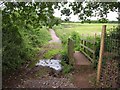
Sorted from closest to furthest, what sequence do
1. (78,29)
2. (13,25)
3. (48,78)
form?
(13,25), (48,78), (78,29)

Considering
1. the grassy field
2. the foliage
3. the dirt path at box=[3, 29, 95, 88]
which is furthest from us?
the grassy field

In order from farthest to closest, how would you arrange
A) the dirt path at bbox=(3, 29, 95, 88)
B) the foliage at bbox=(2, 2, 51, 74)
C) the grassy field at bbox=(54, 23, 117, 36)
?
the grassy field at bbox=(54, 23, 117, 36) → the dirt path at bbox=(3, 29, 95, 88) → the foliage at bbox=(2, 2, 51, 74)

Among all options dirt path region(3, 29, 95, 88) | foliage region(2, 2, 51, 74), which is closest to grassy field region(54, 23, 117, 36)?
dirt path region(3, 29, 95, 88)

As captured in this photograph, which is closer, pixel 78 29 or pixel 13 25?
pixel 13 25

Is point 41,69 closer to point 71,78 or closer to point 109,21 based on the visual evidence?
point 71,78

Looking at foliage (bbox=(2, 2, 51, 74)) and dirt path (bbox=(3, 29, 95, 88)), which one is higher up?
foliage (bbox=(2, 2, 51, 74))

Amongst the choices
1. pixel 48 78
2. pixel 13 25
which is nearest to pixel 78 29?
pixel 48 78

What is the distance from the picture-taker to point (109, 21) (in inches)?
269

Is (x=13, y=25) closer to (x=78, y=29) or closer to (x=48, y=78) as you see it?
(x=48, y=78)

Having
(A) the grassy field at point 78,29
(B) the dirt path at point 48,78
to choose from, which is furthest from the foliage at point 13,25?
(A) the grassy field at point 78,29

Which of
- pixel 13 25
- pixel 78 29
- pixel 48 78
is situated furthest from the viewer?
pixel 78 29

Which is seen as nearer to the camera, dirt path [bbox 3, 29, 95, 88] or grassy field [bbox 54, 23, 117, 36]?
dirt path [bbox 3, 29, 95, 88]

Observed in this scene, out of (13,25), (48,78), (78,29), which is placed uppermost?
(13,25)

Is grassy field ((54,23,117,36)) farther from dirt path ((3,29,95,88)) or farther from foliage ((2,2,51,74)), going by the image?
foliage ((2,2,51,74))
